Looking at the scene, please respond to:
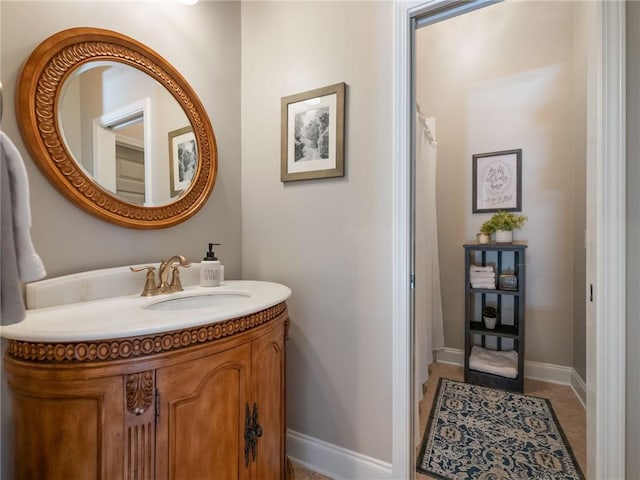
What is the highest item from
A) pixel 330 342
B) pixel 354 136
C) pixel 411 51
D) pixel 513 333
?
pixel 411 51

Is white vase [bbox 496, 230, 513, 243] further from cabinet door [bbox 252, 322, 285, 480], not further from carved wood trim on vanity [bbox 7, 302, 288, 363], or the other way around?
carved wood trim on vanity [bbox 7, 302, 288, 363]

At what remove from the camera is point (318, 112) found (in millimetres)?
1426

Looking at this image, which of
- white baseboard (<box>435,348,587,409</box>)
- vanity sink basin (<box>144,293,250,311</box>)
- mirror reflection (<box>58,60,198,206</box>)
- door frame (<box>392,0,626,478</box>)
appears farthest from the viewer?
white baseboard (<box>435,348,587,409</box>)

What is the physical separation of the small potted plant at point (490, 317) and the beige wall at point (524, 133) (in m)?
0.23

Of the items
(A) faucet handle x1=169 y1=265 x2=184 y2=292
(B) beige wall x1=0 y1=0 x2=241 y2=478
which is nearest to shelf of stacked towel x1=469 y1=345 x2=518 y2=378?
(B) beige wall x1=0 y1=0 x2=241 y2=478

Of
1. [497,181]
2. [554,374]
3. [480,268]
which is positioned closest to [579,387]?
[554,374]

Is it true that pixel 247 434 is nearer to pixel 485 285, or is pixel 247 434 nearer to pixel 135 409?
pixel 135 409

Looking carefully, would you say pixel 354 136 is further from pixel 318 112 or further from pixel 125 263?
pixel 125 263

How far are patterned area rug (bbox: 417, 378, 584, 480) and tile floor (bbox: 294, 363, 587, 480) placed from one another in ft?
0.12

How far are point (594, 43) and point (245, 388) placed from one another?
1.64 m

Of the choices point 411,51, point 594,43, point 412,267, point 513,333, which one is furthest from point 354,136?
point 513,333

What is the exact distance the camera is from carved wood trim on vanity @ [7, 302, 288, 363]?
0.68m

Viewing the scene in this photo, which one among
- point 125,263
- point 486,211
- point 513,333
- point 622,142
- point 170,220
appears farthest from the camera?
point 486,211

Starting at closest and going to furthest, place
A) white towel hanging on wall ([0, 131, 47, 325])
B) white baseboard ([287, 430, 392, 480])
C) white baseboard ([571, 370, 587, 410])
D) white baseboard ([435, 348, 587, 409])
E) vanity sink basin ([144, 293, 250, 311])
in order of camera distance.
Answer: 1. white towel hanging on wall ([0, 131, 47, 325])
2. vanity sink basin ([144, 293, 250, 311])
3. white baseboard ([287, 430, 392, 480])
4. white baseboard ([571, 370, 587, 410])
5. white baseboard ([435, 348, 587, 409])
